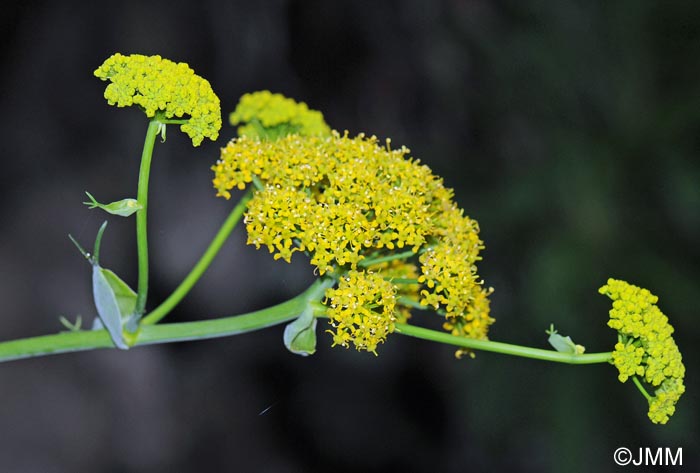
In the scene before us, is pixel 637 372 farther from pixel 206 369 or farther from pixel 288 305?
pixel 206 369

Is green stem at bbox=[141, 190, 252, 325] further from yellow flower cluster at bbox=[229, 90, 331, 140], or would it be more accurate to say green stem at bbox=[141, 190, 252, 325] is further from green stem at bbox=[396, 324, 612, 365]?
green stem at bbox=[396, 324, 612, 365]

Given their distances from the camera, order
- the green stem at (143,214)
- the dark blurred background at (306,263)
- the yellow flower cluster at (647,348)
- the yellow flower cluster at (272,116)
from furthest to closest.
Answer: the dark blurred background at (306,263) → the yellow flower cluster at (272,116) → the yellow flower cluster at (647,348) → the green stem at (143,214)

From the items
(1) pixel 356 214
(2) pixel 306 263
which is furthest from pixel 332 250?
(2) pixel 306 263

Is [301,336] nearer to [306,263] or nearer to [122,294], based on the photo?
[122,294]

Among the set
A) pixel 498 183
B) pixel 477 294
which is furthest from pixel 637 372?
pixel 498 183

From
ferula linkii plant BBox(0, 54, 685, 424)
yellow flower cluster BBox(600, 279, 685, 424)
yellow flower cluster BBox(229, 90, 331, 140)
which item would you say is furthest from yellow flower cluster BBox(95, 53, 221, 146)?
yellow flower cluster BBox(600, 279, 685, 424)

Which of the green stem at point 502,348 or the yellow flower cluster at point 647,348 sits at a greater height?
the yellow flower cluster at point 647,348

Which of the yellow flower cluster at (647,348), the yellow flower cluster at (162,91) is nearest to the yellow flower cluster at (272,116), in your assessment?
the yellow flower cluster at (162,91)

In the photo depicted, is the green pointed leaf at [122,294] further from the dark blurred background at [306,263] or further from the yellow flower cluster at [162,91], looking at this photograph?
the dark blurred background at [306,263]
